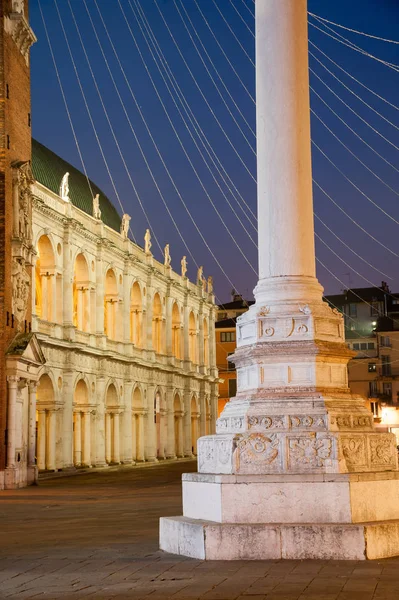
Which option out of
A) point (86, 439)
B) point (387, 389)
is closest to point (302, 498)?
point (86, 439)

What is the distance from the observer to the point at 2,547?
14.2 meters

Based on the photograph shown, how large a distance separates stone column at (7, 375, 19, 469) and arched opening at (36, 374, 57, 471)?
1021cm

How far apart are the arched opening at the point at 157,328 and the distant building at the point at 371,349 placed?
939 inches

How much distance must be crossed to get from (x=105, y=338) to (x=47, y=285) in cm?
725

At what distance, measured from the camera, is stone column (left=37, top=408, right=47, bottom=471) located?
43250 millimetres

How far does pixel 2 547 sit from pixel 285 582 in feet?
19.7

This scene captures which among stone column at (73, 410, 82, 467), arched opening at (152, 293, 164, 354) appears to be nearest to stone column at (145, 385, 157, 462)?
arched opening at (152, 293, 164, 354)

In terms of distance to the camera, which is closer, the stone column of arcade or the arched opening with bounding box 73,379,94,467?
the stone column of arcade

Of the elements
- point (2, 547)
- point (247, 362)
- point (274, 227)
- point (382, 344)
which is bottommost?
point (2, 547)

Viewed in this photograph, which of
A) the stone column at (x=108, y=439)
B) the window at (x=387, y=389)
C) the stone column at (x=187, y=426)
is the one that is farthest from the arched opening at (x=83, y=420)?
the window at (x=387, y=389)

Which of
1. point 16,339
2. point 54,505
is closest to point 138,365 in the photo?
point 16,339

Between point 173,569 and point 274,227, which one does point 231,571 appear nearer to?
Answer: point 173,569

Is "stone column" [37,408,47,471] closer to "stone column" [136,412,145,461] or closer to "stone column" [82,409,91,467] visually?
"stone column" [82,409,91,467]

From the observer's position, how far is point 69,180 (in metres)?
55.8
